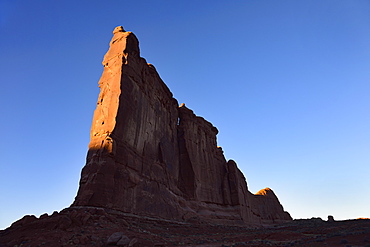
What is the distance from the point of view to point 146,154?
26312 mm

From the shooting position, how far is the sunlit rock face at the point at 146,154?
20219mm

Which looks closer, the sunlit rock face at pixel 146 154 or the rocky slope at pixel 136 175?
the rocky slope at pixel 136 175

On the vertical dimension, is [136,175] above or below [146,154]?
below

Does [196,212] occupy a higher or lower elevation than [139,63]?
lower

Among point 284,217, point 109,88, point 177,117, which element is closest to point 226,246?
point 109,88

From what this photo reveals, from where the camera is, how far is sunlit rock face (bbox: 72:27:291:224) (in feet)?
66.3

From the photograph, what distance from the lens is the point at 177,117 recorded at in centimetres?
4016

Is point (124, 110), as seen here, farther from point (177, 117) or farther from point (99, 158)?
point (177, 117)

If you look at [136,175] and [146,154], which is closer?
[136,175]

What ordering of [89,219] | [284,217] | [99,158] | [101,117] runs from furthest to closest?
[284,217]
[101,117]
[99,158]
[89,219]

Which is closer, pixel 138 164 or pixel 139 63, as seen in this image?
pixel 138 164

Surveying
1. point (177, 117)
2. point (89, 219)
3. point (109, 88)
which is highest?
point (177, 117)

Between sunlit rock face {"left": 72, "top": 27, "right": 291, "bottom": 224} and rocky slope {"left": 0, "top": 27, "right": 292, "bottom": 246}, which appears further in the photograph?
sunlit rock face {"left": 72, "top": 27, "right": 291, "bottom": 224}

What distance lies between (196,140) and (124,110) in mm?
20301
